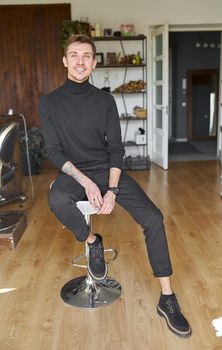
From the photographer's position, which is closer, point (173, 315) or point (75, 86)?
point (173, 315)

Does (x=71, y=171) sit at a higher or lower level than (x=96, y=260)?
higher

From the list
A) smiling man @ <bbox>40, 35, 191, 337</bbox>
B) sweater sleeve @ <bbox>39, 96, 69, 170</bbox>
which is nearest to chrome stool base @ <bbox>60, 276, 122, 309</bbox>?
smiling man @ <bbox>40, 35, 191, 337</bbox>

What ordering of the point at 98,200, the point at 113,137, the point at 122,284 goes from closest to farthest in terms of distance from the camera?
the point at 98,200 → the point at 113,137 → the point at 122,284

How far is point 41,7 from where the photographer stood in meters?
5.26

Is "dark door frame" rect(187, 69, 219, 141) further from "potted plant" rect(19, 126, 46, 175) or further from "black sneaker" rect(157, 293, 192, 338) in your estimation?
"black sneaker" rect(157, 293, 192, 338)

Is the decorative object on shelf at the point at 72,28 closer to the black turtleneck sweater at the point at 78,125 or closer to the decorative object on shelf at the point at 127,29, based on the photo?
the decorative object on shelf at the point at 127,29

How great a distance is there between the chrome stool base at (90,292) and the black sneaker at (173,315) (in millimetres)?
312

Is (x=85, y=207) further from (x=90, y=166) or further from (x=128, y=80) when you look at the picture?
(x=128, y=80)

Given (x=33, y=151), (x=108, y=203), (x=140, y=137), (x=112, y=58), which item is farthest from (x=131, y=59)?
(x=108, y=203)

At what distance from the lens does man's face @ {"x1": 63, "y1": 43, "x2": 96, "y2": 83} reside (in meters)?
1.91

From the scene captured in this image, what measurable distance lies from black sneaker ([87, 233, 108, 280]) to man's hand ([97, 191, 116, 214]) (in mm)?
247

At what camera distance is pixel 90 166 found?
2.05 m

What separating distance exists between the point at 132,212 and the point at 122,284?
2.00 ft

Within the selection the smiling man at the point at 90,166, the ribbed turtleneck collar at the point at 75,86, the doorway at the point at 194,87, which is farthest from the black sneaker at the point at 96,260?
the doorway at the point at 194,87
